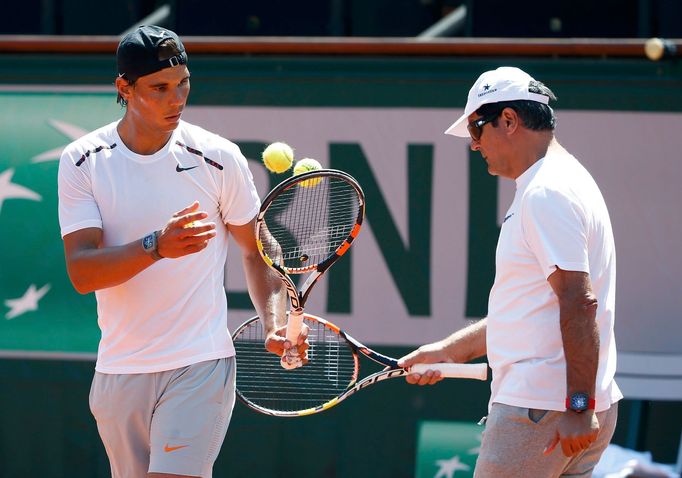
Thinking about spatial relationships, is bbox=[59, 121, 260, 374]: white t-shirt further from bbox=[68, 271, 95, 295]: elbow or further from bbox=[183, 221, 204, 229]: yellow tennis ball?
bbox=[183, 221, 204, 229]: yellow tennis ball

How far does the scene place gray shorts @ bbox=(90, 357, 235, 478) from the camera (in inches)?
133

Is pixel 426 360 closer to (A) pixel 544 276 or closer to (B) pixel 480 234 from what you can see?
(A) pixel 544 276

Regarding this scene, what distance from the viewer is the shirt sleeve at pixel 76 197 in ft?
11.2

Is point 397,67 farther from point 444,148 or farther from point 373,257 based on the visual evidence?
point 373,257

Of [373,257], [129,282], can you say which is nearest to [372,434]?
[373,257]

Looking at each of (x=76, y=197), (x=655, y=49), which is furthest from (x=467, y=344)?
(x=655, y=49)

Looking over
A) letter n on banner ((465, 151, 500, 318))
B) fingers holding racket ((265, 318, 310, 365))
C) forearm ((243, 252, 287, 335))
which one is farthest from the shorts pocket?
letter n on banner ((465, 151, 500, 318))

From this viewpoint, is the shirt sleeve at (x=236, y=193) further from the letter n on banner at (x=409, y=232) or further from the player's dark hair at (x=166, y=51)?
the letter n on banner at (x=409, y=232)

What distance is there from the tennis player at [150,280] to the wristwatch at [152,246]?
0.16 metres

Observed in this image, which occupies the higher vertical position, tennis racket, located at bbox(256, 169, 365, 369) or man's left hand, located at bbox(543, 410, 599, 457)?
tennis racket, located at bbox(256, 169, 365, 369)

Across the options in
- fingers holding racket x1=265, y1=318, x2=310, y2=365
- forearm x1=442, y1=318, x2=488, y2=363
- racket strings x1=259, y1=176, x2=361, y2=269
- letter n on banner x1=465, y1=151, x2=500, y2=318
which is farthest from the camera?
letter n on banner x1=465, y1=151, x2=500, y2=318

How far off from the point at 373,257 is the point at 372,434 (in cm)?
85

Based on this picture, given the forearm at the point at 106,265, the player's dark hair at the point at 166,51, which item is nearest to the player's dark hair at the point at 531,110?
the player's dark hair at the point at 166,51

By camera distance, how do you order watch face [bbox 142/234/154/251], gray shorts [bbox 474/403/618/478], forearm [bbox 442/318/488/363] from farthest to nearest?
forearm [bbox 442/318/488/363] → watch face [bbox 142/234/154/251] → gray shorts [bbox 474/403/618/478]
